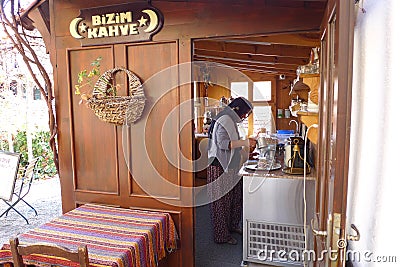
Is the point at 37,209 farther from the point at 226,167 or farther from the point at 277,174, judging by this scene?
the point at 277,174

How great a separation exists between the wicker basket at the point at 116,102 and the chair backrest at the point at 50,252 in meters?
1.06

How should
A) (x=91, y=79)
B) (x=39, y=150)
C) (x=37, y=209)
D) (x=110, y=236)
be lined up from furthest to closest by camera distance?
(x=39, y=150), (x=37, y=209), (x=91, y=79), (x=110, y=236)

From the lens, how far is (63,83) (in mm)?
2660

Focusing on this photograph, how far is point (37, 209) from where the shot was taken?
14.4ft

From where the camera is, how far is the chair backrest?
59.3 inches

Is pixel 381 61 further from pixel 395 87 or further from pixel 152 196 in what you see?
pixel 152 196

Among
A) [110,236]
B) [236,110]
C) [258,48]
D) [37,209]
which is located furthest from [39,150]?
[110,236]

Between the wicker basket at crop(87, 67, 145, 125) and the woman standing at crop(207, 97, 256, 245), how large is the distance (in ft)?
3.40

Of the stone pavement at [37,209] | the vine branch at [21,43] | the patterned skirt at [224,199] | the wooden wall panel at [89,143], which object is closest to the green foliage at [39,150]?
the stone pavement at [37,209]

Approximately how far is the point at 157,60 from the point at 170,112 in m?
0.41

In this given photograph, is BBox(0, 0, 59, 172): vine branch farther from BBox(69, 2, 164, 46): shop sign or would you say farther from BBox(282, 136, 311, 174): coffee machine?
BBox(282, 136, 311, 174): coffee machine

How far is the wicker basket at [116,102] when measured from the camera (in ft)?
7.61

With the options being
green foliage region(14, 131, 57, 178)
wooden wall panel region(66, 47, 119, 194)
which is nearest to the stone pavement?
green foliage region(14, 131, 57, 178)

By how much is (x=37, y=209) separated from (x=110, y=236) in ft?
10.0
